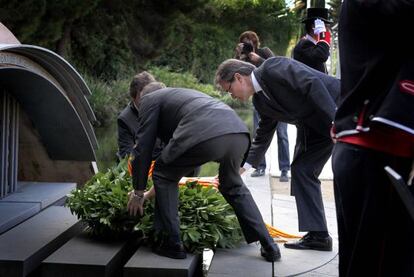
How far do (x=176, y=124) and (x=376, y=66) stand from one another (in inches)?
97.7

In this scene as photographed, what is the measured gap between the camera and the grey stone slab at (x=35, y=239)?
14.5 ft

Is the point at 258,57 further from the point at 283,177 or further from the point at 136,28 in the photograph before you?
the point at 136,28

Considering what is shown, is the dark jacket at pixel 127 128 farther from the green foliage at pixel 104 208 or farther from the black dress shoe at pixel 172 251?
the black dress shoe at pixel 172 251

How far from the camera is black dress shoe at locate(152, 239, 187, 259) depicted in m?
4.66

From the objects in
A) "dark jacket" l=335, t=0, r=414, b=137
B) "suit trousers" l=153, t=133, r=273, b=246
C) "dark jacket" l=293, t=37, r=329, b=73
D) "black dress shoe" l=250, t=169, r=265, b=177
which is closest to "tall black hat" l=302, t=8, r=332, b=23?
"dark jacket" l=293, t=37, r=329, b=73

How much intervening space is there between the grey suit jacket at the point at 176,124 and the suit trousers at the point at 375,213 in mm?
2112

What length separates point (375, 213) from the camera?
2.49 m

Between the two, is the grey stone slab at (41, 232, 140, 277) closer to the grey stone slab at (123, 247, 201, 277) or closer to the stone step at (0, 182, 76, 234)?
the grey stone slab at (123, 247, 201, 277)

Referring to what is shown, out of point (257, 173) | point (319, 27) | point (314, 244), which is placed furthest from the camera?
point (257, 173)

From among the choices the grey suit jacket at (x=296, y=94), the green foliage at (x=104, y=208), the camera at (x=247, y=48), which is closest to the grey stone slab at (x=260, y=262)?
the green foliage at (x=104, y=208)

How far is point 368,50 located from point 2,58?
135 inches

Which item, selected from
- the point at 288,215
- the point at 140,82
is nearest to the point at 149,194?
the point at 140,82

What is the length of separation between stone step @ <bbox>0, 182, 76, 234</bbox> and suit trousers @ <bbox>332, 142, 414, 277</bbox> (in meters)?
3.48

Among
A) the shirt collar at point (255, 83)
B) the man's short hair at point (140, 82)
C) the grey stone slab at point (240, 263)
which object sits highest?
the shirt collar at point (255, 83)
